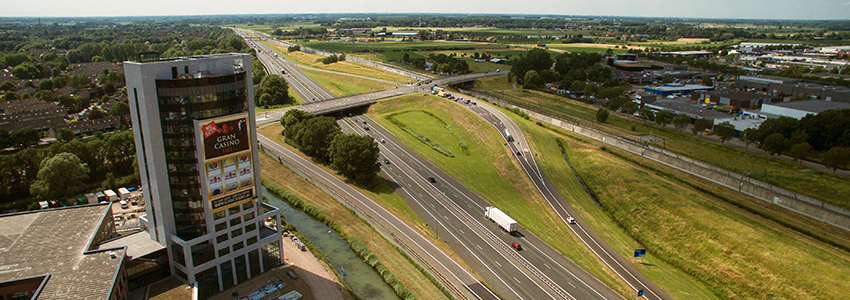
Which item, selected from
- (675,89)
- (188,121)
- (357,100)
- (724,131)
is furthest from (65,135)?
(675,89)

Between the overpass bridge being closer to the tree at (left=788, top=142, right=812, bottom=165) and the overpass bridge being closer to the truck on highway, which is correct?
the truck on highway

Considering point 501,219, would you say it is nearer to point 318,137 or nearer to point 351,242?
point 351,242

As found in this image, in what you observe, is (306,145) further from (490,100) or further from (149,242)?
(490,100)

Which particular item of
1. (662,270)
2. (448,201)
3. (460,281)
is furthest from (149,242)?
(662,270)

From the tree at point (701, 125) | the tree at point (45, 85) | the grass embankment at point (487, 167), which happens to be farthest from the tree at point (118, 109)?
the tree at point (701, 125)

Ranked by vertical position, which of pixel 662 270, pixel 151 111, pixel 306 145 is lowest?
pixel 662 270

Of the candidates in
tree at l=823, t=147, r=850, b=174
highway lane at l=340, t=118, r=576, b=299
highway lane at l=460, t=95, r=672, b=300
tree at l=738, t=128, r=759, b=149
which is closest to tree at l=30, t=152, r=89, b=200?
highway lane at l=340, t=118, r=576, b=299

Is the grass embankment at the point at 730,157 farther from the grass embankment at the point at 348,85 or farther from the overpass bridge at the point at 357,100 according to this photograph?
the grass embankment at the point at 348,85
